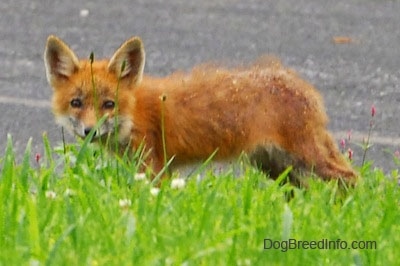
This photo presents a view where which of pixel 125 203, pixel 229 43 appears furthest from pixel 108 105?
pixel 229 43

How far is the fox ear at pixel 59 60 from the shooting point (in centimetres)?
691

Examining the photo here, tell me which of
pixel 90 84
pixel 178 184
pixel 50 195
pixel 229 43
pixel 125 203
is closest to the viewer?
pixel 125 203

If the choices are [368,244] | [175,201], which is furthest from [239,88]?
[368,244]

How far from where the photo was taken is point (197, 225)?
4719 mm

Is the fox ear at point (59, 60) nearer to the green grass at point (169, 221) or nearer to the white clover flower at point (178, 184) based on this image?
the green grass at point (169, 221)

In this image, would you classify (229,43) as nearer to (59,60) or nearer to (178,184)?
(59,60)

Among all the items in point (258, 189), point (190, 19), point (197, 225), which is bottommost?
point (190, 19)

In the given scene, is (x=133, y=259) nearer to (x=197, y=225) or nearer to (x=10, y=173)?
(x=197, y=225)

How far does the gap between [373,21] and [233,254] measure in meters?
8.51

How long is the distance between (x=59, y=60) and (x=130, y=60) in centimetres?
41

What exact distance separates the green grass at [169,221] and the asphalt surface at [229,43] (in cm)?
276

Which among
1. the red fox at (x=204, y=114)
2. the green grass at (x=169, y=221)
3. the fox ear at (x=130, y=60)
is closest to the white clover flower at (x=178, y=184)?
the green grass at (x=169, y=221)

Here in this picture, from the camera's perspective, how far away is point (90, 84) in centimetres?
683

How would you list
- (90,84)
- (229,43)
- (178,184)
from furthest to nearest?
(229,43)
(90,84)
(178,184)
